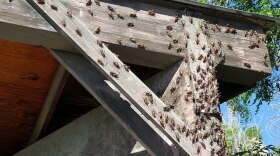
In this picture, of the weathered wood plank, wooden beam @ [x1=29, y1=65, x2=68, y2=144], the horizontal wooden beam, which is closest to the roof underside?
the horizontal wooden beam

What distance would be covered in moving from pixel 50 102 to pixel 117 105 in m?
1.15

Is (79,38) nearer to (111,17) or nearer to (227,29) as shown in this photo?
(111,17)

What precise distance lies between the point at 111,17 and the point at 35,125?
5.55ft

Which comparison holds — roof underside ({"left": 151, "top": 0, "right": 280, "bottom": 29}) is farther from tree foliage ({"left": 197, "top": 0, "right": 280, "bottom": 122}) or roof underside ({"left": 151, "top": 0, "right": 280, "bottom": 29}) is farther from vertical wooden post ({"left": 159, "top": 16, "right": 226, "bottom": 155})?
tree foliage ({"left": 197, "top": 0, "right": 280, "bottom": 122})

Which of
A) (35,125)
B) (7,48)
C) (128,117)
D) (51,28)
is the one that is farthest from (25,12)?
(35,125)

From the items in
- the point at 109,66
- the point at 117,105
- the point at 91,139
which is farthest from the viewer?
the point at 91,139

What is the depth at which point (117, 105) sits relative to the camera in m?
2.71

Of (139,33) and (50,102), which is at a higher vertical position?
(139,33)

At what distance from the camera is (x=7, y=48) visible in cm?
329

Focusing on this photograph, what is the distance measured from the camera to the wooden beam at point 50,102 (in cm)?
347

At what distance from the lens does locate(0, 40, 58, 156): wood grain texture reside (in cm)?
332

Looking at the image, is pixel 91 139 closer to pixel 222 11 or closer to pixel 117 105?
pixel 117 105

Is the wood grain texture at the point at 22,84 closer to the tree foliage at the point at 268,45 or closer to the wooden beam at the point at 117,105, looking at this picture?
the wooden beam at the point at 117,105

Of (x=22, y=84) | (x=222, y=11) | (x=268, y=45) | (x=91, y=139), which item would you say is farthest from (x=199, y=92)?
(x=268, y=45)
